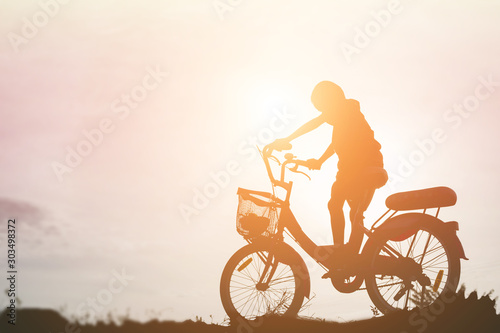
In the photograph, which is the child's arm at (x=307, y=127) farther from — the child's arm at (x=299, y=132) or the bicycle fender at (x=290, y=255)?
the bicycle fender at (x=290, y=255)

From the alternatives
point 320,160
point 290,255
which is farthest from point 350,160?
point 290,255

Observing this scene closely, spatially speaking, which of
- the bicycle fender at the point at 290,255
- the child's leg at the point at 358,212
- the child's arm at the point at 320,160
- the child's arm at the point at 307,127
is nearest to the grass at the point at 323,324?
the bicycle fender at the point at 290,255

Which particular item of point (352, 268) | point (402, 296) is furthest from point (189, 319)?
point (402, 296)

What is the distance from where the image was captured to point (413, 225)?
6.45 meters

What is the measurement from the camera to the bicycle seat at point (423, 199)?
620 cm

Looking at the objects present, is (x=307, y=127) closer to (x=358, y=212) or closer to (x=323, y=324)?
(x=358, y=212)

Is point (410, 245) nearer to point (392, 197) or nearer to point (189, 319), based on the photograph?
point (392, 197)

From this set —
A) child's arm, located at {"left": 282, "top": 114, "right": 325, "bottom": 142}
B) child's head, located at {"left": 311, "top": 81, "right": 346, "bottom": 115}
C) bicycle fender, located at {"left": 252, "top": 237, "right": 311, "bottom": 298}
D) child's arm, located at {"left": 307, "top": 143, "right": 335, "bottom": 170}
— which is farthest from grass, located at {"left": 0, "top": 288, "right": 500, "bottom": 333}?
child's head, located at {"left": 311, "top": 81, "right": 346, "bottom": 115}

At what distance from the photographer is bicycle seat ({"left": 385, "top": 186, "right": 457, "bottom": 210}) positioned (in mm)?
6198

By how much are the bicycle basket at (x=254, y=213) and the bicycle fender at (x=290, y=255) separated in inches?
5.8

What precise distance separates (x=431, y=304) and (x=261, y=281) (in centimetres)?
205

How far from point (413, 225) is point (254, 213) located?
190 cm

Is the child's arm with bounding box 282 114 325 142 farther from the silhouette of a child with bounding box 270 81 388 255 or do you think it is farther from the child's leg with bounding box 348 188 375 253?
the child's leg with bounding box 348 188 375 253

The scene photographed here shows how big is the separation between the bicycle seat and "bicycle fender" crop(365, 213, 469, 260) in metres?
0.13
